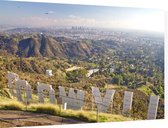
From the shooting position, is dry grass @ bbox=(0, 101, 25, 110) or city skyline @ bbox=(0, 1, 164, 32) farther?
city skyline @ bbox=(0, 1, 164, 32)

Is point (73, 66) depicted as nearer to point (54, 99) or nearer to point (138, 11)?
point (54, 99)

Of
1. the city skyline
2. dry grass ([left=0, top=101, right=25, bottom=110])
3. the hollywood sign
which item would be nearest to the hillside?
the city skyline

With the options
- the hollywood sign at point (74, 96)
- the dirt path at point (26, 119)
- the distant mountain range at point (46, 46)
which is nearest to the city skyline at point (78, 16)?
the distant mountain range at point (46, 46)

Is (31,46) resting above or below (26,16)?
below

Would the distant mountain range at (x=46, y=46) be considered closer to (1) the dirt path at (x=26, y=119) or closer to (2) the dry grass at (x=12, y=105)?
(2) the dry grass at (x=12, y=105)

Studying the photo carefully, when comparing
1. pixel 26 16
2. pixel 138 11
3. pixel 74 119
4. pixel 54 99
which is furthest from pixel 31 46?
pixel 138 11

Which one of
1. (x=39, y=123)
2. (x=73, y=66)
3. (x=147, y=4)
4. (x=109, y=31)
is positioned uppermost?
(x=147, y=4)

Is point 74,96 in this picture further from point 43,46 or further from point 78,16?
point 78,16

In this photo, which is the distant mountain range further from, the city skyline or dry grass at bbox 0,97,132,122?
dry grass at bbox 0,97,132,122
